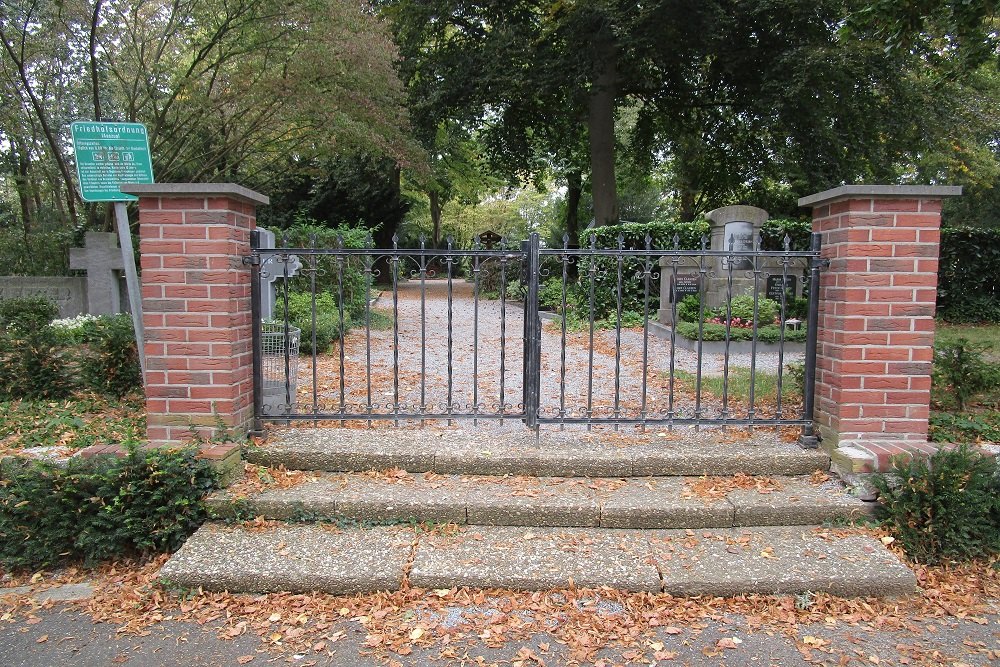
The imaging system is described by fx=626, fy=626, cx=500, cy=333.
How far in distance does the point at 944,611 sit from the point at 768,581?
2.68 ft

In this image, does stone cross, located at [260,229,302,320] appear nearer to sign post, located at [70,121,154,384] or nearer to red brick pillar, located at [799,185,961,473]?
sign post, located at [70,121,154,384]

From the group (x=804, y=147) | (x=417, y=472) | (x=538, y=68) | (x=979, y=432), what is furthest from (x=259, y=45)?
(x=804, y=147)

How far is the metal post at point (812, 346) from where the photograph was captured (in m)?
3.85

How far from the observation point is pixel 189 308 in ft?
11.8

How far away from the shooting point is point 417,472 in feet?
12.3

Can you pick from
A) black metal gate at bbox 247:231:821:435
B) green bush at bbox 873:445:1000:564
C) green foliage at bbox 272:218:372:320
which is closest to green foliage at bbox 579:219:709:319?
black metal gate at bbox 247:231:821:435

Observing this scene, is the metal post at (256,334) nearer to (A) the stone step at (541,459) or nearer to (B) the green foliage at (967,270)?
(A) the stone step at (541,459)

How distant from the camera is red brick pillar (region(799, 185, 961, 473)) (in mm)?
3584

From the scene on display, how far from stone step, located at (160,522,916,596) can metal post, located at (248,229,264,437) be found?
826 mm

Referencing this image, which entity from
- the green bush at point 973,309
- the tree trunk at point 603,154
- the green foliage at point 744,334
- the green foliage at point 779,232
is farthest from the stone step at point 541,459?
the tree trunk at point 603,154

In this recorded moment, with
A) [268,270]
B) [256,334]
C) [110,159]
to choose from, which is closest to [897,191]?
[268,270]

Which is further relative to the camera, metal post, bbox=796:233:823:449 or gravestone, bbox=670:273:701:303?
gravestone, bbox=670:273:701:303

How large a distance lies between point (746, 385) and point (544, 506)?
10.9 ft

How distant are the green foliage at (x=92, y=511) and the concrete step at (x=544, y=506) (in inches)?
10.4
